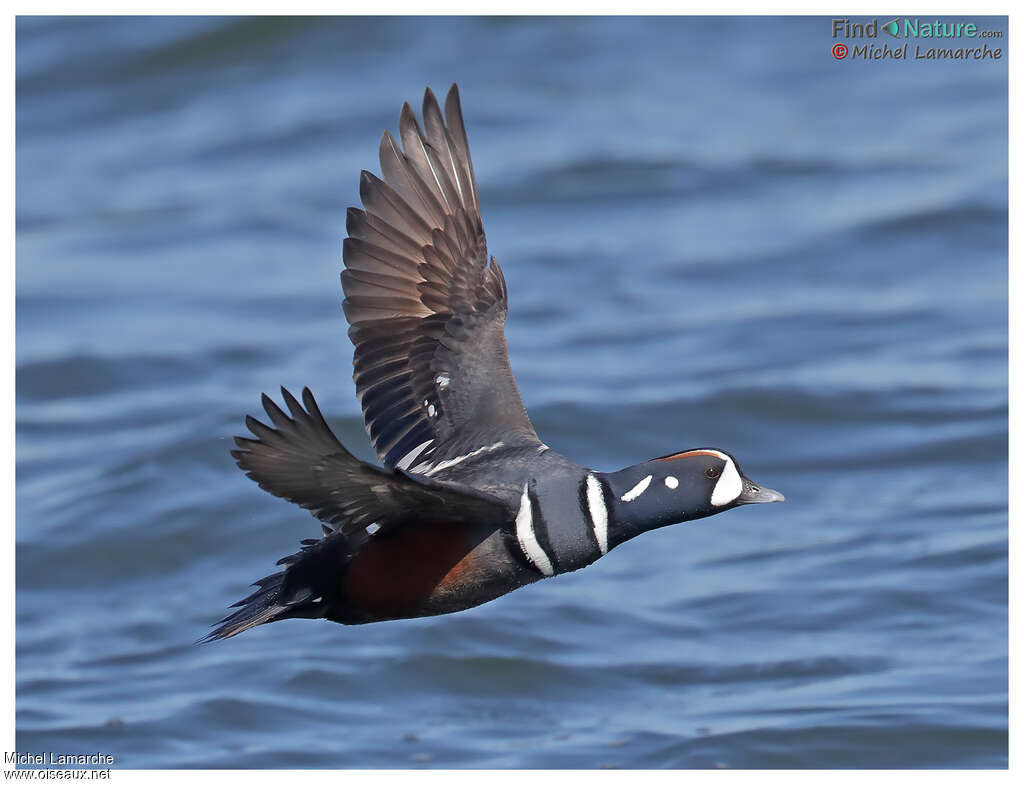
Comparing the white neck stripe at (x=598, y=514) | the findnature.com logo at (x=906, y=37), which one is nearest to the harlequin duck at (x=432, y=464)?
the white neck stripe at (x=598, y=514)

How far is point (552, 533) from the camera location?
6.00 metres

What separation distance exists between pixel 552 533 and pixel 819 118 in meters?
14.7

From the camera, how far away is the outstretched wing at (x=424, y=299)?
6883mm

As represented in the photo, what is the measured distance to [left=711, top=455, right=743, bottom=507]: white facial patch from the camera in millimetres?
6090

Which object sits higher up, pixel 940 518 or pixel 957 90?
pixel 957 90

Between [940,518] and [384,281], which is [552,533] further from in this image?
[940,518]

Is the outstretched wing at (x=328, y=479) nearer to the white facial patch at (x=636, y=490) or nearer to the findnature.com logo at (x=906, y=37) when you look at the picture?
the white facial patch at (x=636, y=490)

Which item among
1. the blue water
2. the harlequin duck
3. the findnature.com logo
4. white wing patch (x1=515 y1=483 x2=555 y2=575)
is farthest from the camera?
the findnature.com logo

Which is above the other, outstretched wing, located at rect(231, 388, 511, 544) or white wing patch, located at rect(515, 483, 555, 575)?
outstretched wing, located at rect(231, 388, 511, 544)

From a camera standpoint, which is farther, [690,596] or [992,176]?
[992,176]

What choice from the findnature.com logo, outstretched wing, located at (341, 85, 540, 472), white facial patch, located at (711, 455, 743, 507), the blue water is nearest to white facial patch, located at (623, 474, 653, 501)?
white facial patch, located at (711, 455, 743, 507)

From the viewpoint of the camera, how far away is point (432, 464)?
6.67 metres

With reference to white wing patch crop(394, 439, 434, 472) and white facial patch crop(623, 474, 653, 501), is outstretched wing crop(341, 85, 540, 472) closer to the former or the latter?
white wing patch crop(394, 439, 434, 472)

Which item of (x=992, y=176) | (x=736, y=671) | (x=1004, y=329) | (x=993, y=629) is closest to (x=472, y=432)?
(x=736, y=671)
